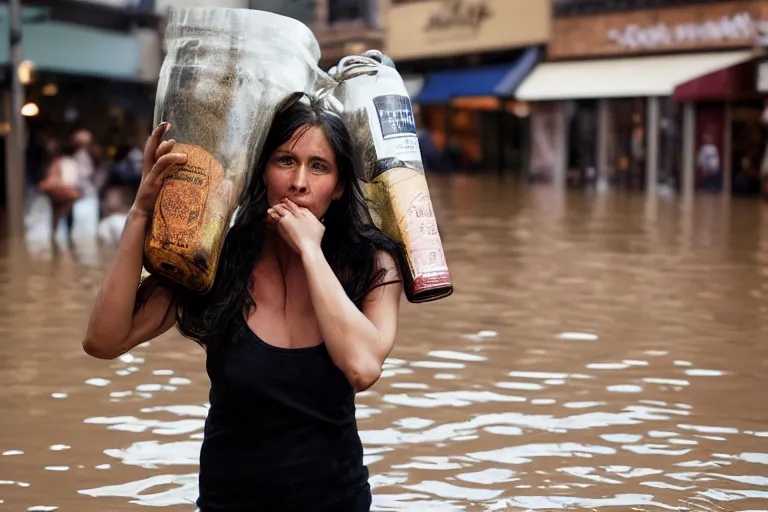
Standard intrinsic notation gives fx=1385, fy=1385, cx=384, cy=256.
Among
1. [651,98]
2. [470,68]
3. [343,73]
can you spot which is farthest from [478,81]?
[343,73]

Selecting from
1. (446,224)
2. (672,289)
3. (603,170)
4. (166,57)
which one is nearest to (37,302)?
(672,289)

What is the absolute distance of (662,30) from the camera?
35.2 m

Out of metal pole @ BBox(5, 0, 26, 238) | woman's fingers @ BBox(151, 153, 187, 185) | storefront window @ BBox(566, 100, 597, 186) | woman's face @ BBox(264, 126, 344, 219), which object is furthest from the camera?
storefront window @ BBox(566, 100, 597, 186)

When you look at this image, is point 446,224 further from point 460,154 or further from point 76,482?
point 460,154

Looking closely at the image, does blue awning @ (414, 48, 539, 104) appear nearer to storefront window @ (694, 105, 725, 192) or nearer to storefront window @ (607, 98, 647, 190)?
storefront window @ (607, 98, 647, 190)

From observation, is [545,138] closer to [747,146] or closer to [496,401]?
[747,146]

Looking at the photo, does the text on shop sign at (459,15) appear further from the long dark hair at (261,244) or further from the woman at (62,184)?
the long dark hair at (261,244)

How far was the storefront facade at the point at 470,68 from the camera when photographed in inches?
1618

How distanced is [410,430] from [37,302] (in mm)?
5494

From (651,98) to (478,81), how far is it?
8342 millimetres

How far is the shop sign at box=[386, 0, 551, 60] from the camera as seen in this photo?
40.8 meters

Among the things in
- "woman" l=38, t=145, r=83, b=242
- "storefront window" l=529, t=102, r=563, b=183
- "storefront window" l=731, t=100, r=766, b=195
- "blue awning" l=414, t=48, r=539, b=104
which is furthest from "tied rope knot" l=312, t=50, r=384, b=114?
"blue awning" l=414, t=48, r=539, b=104

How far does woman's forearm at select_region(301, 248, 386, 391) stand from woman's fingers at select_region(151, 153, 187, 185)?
0.97 ft

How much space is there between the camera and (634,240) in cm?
1717
